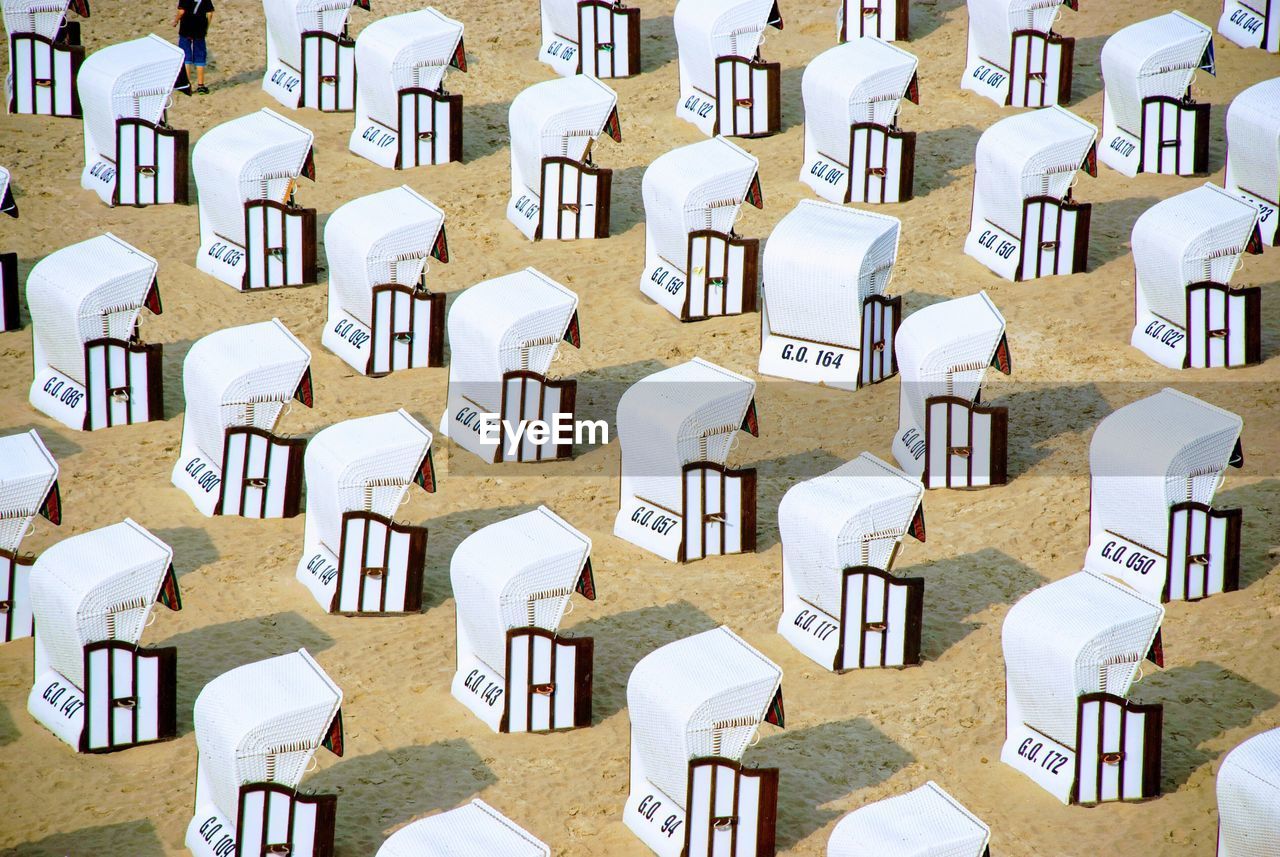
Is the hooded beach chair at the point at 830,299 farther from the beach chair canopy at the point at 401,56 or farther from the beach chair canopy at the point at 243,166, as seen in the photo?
the beach chair canopy at the point at 401,56

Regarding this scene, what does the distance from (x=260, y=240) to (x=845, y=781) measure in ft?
36.2

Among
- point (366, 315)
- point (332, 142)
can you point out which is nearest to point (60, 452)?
point (366, 315)

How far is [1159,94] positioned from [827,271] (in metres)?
6.83

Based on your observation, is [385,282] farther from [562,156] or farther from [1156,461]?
[1156,461]

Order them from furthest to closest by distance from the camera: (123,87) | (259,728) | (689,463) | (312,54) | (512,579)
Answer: (312,54), (123,87), (689,463), (512,579), (259,728)

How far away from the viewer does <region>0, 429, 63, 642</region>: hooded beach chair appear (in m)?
16.1

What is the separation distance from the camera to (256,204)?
21531 mm

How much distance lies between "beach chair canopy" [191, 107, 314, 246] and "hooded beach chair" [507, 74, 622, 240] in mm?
2864

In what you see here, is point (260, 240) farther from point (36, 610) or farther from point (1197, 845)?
point (1197, 845)

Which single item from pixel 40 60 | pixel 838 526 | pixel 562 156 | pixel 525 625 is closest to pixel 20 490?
pixel 525 625

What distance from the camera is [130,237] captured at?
76.0 feet

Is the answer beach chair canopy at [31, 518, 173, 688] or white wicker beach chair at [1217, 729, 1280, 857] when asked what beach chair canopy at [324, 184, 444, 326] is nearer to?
beach chair canopy at [31, 518, 173, 688]

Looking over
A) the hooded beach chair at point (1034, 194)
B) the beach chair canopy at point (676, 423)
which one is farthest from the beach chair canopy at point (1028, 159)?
the beach chair canopy at point (676, 423)

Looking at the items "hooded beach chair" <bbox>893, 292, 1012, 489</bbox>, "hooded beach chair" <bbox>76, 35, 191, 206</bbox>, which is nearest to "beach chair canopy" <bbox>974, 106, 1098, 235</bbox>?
"hooded beach chair" <bbox>893, 292, 1012, 489</bbox>
